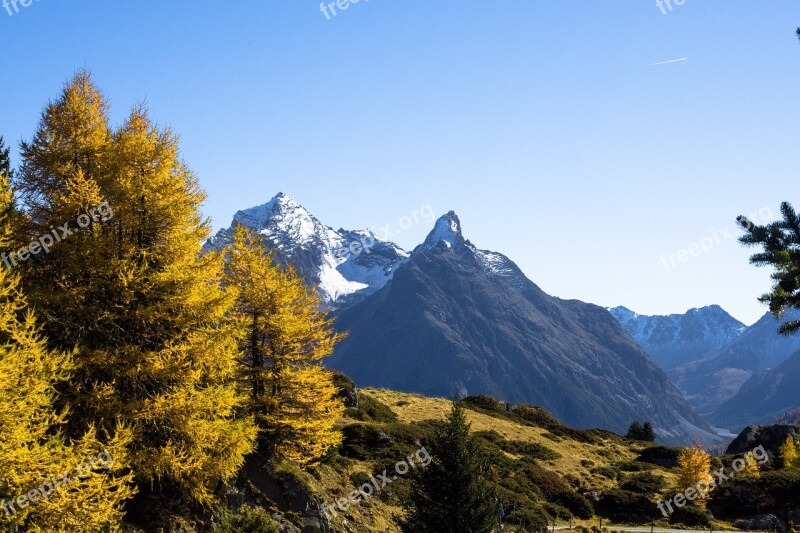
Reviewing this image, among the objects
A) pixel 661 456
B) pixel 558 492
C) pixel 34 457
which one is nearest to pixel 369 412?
pixel 558 492

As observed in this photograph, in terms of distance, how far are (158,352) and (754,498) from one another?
156 feet

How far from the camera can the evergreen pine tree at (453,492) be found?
67.2 ft

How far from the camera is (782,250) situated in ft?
27.6

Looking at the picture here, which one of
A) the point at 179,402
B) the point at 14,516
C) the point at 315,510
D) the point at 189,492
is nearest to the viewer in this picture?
the point at 14,516

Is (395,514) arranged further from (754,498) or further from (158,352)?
(754,498)

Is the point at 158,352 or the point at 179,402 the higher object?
the point at 158,352

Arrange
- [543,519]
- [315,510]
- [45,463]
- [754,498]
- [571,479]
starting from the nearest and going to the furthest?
1. [45,463]
2. [315,510]
3. [543,519]
4. [754,498]
5. [571,479]

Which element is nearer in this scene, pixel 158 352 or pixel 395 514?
pixel 158 352

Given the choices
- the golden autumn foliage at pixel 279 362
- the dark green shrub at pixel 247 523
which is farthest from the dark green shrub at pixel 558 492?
the dark green shrub at pixel 247 523

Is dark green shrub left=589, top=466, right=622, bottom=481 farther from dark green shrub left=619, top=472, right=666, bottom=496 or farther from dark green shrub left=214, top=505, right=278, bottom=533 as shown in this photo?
dark green shrub left=214, top=505, right=278, bottom=533

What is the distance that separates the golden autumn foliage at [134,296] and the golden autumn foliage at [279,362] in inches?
148

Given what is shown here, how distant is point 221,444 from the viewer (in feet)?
53.8

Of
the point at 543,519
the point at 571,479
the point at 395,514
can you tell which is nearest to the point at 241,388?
the point at 395,514

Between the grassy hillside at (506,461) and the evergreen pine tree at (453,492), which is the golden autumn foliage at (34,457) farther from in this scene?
the evergreen pine tree at (453,492)
